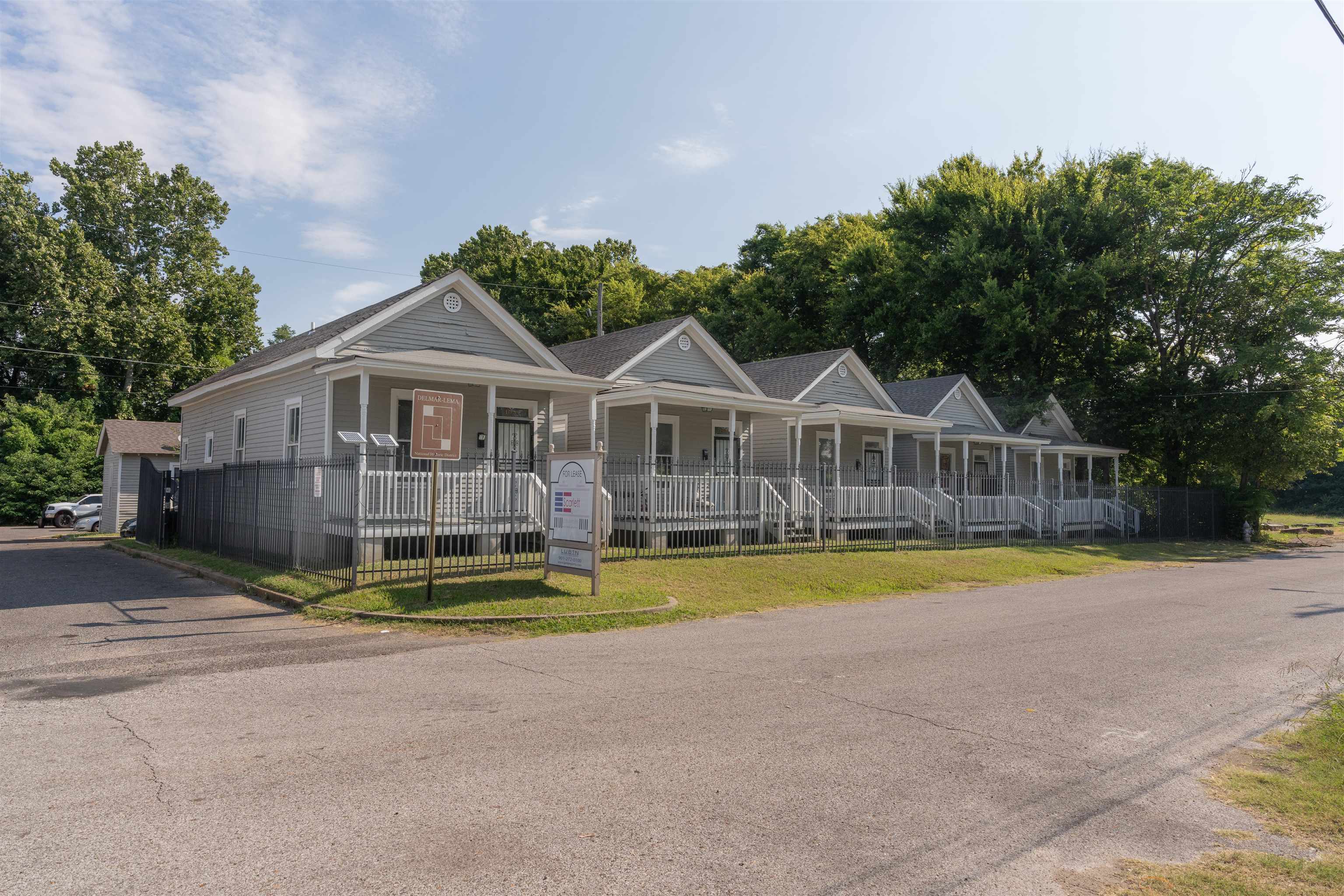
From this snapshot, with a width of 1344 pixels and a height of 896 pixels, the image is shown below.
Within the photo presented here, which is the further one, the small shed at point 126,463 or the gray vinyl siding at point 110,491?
the gray vinyl siding at point 110,491

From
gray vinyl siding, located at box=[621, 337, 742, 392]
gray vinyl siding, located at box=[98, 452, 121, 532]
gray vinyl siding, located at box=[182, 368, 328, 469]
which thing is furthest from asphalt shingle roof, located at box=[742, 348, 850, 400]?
gray vinyl siding, located at box=[98, 452, 121, 532]

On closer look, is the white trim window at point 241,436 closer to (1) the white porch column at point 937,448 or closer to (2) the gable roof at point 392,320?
(2) the gable roof at point 392,320

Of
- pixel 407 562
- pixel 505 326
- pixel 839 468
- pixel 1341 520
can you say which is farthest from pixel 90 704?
pixel 1341 520

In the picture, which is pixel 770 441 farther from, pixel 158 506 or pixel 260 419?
pixel 158 506

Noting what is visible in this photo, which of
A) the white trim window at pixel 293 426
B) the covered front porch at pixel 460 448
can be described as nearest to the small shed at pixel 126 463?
the white trim window at pixel 293 426

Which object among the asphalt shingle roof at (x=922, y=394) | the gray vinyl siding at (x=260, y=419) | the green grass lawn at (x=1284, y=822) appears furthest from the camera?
the asphalt shingle roof at (x=922, y=394)

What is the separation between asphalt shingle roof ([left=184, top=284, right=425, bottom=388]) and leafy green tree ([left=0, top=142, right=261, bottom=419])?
23.6 m

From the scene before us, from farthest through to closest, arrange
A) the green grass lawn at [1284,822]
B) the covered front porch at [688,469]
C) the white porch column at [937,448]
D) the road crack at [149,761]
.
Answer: the white porch column at [937,448] → the covered front porch at [688,469] → the road crack at [149,761] → the green grass lawn at [1284,822]

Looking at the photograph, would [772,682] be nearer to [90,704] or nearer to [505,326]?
[90,704]

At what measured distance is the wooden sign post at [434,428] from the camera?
A: 1191cm

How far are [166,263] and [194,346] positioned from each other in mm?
4717

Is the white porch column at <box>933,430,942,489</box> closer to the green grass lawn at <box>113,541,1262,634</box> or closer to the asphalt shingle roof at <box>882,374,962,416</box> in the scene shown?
the asphalt shingle roof at <box>882,374,962,416</box>

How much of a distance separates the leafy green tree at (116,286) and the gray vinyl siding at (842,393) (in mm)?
35678

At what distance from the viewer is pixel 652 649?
10.2 m
